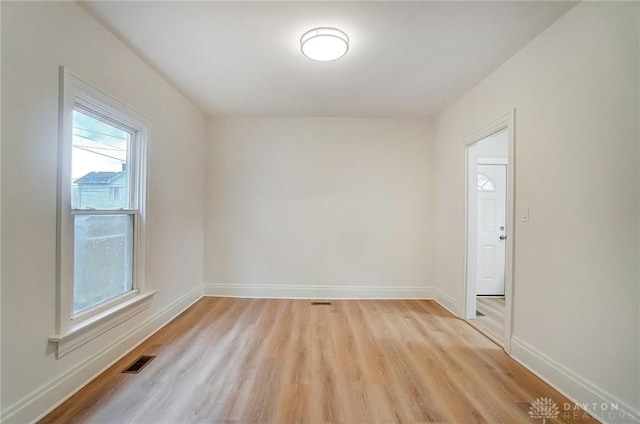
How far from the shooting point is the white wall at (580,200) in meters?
1.45

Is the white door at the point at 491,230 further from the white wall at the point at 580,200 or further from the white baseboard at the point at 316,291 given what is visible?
the white wall at the point at 580,200

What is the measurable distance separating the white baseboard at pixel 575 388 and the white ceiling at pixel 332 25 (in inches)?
94.8

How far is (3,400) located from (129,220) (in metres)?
1.37

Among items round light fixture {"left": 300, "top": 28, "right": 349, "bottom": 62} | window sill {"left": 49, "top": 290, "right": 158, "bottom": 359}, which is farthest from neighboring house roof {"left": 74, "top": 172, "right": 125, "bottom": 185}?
round light fixture {"left": 300, "top": 28, "right": 349, "bottom": 62}

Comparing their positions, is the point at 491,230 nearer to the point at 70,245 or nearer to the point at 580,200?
the point at 580,200

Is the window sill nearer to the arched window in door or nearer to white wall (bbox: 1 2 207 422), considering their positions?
white wall (bbox: 1 2 207 422)

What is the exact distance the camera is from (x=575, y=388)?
1.70 metres

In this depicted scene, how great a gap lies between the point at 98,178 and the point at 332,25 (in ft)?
6.91

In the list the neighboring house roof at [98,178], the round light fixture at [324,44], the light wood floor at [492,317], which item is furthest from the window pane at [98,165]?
the light wood floor at [492,317]

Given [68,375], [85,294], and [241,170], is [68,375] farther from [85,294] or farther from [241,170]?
[241,170]

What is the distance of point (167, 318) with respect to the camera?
9.42 feet

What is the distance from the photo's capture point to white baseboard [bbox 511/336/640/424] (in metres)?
1.46

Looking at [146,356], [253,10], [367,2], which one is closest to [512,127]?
[367,2]

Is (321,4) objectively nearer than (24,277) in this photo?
No
